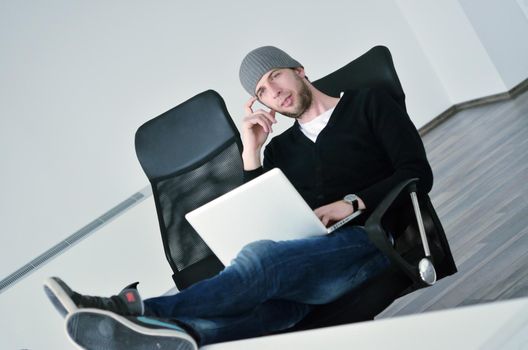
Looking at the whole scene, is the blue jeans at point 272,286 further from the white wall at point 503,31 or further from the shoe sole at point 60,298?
the white wall at point 503,31

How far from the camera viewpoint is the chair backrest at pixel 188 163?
2.90 meters

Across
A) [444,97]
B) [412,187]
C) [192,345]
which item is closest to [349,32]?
[444,97]

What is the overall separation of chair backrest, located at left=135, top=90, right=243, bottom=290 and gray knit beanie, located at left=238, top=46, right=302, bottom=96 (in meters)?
0.33

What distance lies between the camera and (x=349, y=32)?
6078 millimetres

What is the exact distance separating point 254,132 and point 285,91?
0.19 meters

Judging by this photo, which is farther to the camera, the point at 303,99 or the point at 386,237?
the point at 303,99

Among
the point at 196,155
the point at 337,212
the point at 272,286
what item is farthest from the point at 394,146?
the point at 196,155

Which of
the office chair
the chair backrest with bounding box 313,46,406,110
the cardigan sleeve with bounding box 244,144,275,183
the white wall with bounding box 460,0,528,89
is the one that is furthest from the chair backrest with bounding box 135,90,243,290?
the white wall with bounding box 460,0,528,89

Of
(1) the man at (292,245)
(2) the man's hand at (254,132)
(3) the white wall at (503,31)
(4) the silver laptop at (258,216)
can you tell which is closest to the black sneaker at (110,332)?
(1) the man at (292,245)

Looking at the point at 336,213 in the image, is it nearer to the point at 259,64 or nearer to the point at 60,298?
the point at 259,64

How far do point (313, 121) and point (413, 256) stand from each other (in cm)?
75

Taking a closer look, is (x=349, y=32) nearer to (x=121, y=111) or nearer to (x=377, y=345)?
(x=121, y=111)

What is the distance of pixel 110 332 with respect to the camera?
1.49m

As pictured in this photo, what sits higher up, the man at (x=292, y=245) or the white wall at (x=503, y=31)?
the man at (x=292, y=245)
